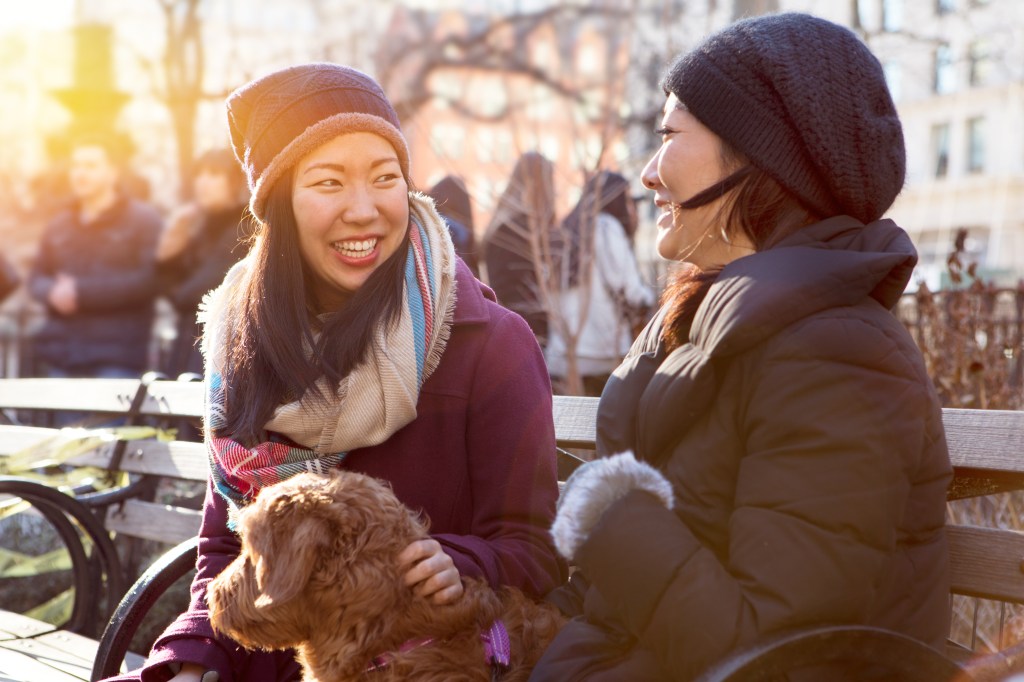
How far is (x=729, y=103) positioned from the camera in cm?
239

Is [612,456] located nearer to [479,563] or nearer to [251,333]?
[479,563]

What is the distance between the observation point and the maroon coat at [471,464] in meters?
2.98

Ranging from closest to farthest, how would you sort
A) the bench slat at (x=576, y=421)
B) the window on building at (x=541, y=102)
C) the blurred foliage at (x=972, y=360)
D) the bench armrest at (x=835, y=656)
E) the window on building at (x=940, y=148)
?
the bench armrest at (x=835, y=656), the bench slat at (x=576, y=421), the blurred foliage at (x=972, y=360), the window on building at (x=541, y=102), the window on building at (x=940, y=148)

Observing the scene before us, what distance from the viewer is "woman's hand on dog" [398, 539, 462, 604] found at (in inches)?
99.3

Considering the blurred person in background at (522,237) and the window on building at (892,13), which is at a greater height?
the window on building at (892,13)

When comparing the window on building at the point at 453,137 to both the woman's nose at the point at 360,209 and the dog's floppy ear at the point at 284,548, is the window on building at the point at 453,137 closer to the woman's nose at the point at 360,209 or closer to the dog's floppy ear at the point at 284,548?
the woman's nose at the point at 360,209

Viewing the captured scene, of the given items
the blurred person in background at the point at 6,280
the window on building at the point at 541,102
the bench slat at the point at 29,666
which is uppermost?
the window on building at the point at 541,102

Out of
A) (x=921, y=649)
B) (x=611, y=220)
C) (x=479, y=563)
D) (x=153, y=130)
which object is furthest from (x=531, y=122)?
(x=153, y=130)

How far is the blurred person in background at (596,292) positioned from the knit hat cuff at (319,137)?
3.59 m

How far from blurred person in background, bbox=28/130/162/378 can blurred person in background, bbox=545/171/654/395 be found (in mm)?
3916

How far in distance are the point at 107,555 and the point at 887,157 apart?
3.64 metres

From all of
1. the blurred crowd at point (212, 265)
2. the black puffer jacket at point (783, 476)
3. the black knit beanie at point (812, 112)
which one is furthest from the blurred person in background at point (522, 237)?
the black puffer jacket at point (783, 476)

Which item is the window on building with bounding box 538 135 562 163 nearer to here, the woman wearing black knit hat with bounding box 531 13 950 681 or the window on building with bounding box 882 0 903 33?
the woman wearing black knit hat with bounding box 531 13 950 681

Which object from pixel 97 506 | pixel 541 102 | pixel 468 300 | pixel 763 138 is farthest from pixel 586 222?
pixel 763 138
